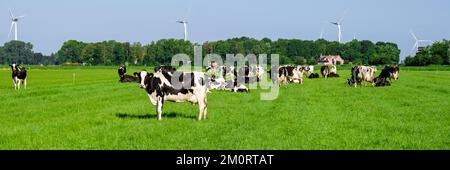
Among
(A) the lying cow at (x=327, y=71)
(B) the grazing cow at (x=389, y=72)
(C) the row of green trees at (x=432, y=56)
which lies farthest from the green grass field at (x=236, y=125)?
(C) the row of green trees at (x=432, y=56)

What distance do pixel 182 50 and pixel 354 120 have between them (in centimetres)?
13993

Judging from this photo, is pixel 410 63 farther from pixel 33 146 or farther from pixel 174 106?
pixel 33 146

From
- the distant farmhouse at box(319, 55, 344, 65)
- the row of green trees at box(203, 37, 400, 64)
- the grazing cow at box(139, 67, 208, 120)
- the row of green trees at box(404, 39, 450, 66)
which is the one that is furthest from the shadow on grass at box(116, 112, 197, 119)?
the distant farmhouse at box(319, 55, 344, 65)

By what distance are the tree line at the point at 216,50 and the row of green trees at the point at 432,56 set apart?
8.15 m

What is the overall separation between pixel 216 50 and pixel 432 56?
66.6m

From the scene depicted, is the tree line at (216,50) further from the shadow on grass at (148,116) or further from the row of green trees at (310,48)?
the shadow on grass at (148,116)

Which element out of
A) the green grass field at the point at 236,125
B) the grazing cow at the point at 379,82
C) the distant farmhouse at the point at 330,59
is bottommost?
the green grass field at the point at 236,125

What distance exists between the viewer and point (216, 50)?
169625 mm

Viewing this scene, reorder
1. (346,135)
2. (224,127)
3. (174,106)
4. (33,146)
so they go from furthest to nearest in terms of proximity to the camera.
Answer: (174,106) → (224,127) → (346,135) → (33,146)

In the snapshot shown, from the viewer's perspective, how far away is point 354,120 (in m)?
16.0

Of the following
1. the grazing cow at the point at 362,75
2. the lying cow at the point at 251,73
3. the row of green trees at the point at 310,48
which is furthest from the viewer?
the row of green trees at the point at 310,48

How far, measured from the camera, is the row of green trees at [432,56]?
397 ft
